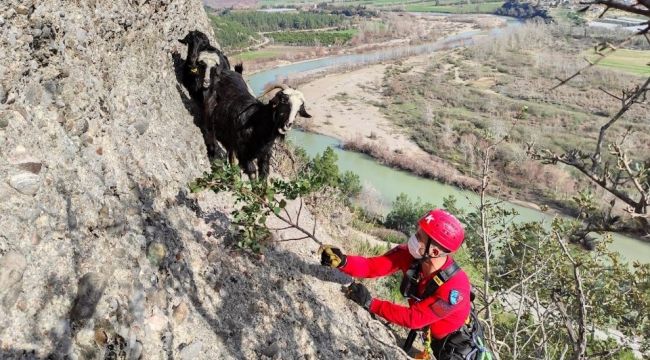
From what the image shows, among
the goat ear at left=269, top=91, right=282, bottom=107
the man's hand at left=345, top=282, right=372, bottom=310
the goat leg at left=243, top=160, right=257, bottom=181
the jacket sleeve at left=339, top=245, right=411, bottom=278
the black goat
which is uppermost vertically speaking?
the black goat

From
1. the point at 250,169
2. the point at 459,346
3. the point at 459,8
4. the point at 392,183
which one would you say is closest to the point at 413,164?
the point at 392,183

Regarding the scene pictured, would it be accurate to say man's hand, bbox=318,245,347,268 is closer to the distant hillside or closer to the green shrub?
the green shrub

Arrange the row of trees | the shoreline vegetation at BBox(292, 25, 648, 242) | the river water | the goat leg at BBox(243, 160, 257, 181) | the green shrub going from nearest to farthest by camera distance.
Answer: the goat leg at BBox(243, 160, 257, 181) → the green shrub → the river water → the shoreline vegetation at BBox(292, 25, 648, 242) → the row of trees

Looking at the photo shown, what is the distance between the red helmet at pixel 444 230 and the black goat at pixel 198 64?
3.97 m

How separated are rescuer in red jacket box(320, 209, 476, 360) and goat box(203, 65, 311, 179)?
220cm

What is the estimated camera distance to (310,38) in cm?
9444

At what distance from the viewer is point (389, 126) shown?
5050cm

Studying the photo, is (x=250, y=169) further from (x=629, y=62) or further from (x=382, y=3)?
(x=382, y=3)

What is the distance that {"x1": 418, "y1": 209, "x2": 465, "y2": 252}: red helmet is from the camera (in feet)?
12.8

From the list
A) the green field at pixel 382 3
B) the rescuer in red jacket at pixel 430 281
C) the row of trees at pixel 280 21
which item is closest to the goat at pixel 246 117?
the rescuer in red jacket at pixel 430 281

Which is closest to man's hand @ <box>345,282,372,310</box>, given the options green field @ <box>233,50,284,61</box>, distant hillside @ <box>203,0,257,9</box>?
green field @ <box>233,50,284,61</box>

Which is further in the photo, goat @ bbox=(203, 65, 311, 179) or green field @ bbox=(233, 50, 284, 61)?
green field @ bbox=(233, 50, 284, 61)

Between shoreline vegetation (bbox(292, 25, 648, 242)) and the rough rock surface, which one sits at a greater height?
the rough rock surface

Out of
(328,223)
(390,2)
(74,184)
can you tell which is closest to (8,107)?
(74,184)
